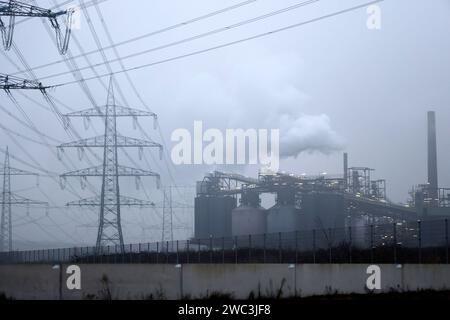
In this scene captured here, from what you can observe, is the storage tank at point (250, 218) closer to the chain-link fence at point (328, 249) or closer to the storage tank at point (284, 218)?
the storage tank at point (284, 218)

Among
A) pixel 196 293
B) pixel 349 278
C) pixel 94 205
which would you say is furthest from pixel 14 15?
pixel 94 205

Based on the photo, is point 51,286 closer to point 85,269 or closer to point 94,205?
point 85,269

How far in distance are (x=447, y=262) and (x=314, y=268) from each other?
384cm

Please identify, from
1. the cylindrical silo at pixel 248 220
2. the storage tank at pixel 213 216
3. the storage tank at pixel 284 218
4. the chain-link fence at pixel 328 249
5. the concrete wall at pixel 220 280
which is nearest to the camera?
the concrete wall at pixel 220 280

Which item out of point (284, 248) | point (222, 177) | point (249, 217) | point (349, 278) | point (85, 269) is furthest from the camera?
point (222, 177)

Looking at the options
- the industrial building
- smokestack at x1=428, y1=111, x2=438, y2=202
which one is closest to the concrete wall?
the industrial building

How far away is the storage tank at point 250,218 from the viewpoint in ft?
209

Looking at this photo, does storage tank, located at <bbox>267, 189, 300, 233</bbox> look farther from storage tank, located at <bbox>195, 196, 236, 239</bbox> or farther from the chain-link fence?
the chain-link fence

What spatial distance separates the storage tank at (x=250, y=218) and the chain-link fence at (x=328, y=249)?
35284 mm

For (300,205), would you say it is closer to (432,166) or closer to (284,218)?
(284,218)

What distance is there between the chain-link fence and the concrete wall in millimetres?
1534

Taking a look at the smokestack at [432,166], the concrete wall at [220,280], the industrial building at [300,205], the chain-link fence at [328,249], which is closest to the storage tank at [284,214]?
the industrial building at [300,205]

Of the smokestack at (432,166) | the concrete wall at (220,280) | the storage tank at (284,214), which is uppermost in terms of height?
the smokestack at (432,166)
